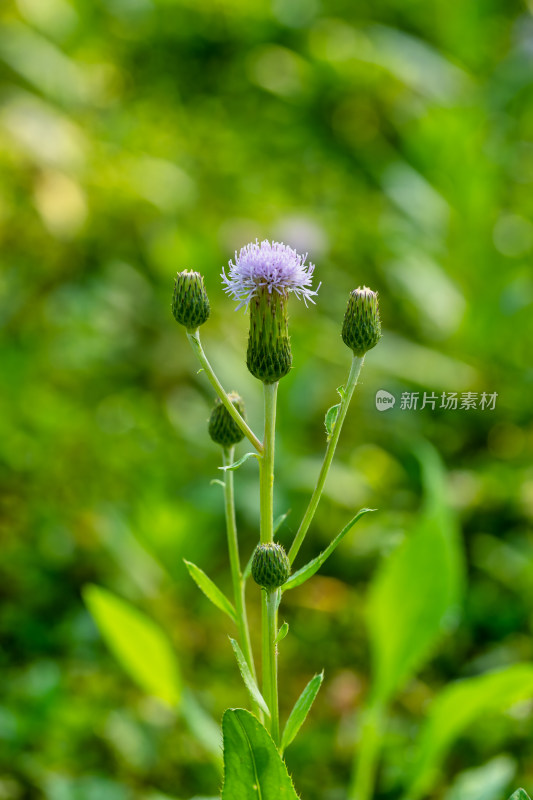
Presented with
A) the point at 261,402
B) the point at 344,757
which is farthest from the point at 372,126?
the point at 344,757

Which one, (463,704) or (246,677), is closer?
(246,677)

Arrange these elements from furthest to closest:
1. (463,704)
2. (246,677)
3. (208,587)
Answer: (463,704)
(208,587)
(246,677)

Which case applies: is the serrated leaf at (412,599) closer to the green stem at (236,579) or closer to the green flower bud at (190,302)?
the green stem at (236,579)

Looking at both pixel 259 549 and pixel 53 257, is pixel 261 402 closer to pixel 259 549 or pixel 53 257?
pixel 53 257

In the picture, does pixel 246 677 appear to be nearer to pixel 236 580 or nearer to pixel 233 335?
pixel 236 580

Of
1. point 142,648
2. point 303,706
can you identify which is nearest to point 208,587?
point 303,706
